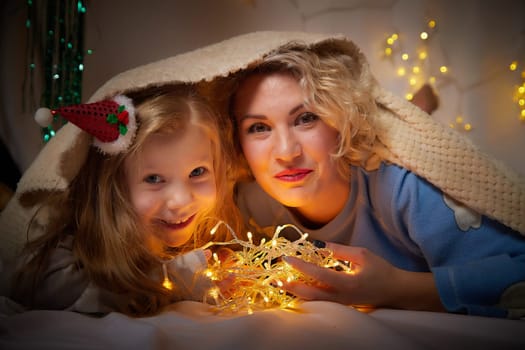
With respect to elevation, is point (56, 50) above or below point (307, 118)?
above

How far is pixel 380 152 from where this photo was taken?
1.24 meters

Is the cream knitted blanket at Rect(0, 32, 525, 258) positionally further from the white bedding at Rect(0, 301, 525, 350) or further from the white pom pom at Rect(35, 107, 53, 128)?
the white bedding at Rect(0, 301, 525, 350)

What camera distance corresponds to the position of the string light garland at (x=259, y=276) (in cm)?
104

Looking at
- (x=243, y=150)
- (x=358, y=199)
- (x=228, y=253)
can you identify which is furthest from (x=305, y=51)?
(x=228, y=253)

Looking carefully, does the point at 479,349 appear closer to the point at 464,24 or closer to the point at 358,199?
the point at 358,199

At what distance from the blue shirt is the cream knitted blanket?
4cm

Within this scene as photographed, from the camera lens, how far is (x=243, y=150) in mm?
1327

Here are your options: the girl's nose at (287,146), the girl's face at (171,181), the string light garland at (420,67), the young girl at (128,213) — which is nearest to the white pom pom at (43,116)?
the young girl at (128,213)

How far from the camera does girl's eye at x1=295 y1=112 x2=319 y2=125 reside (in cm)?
121

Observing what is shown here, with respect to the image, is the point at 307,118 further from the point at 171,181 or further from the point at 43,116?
the point at 43,116

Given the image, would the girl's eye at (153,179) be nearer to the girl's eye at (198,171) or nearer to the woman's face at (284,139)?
the girl's eye at (198,171)

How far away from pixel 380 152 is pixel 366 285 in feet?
1.20

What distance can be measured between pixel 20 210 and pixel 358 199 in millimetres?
894

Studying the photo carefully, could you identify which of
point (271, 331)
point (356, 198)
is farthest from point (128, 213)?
point (356, 198)
